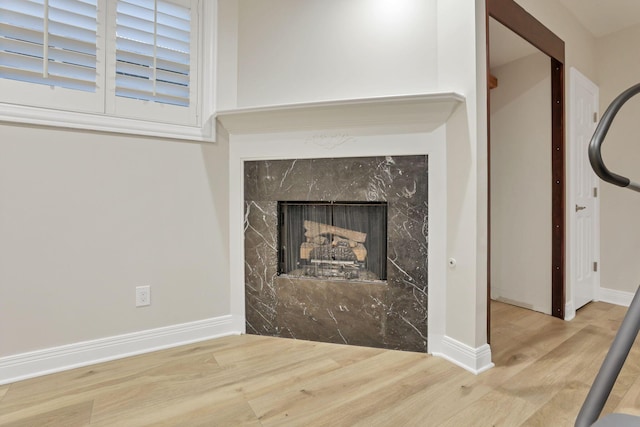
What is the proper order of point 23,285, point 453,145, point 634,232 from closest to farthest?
1. point 23,285
2. point 453,145
3. point 634,232

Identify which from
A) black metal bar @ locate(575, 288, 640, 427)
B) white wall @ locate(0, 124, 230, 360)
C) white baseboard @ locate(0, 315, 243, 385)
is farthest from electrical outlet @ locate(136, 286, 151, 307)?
black metal bar @ locate(575, 288, 640, 427)

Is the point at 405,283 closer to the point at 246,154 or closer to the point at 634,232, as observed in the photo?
the point at 246,154

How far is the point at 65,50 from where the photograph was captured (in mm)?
1787

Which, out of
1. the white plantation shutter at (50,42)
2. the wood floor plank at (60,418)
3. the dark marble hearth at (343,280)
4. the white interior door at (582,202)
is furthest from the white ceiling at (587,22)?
the wood floor plank at (60,418)

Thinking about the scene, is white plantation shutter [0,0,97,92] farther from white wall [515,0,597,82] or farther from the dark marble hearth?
white wall [515,0,597,82]

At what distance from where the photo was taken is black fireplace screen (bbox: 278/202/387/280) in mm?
2148

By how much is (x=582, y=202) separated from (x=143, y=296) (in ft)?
11.4

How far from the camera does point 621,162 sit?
9.41 ft

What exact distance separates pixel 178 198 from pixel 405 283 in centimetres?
153

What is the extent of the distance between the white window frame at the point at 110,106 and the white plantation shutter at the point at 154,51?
2.1 inches

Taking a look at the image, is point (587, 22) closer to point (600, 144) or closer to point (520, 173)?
point (520, 173)

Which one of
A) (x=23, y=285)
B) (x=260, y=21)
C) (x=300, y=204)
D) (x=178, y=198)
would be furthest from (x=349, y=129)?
(x=23, y=285)

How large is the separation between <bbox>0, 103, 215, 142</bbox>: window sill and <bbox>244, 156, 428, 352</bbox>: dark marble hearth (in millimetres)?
388

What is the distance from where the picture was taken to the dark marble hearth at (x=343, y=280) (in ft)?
6.53
